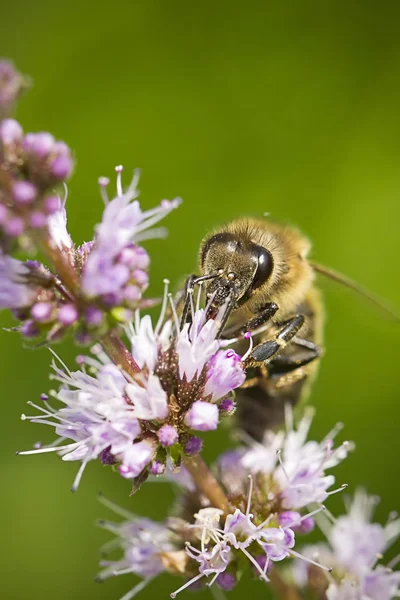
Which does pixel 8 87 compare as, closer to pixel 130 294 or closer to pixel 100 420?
pixel 130 294

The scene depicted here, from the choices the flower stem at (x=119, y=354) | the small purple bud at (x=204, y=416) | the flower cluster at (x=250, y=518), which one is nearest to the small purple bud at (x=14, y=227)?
the flower stem at (x=119, y=354)

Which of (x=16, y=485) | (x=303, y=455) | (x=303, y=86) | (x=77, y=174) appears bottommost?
(x=16, y=485)

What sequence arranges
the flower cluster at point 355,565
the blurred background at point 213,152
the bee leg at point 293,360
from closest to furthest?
the flower cluster at point 355,565 → the bee leg at point 293,360 → the blurred background at point 213,152

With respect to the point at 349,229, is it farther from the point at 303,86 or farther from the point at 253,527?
the point at 253,527

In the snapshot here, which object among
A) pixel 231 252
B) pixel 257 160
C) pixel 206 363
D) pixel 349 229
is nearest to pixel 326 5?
pixel 257 160

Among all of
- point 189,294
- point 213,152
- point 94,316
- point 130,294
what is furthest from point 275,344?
point 213,152

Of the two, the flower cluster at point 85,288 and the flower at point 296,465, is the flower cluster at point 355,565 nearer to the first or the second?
the flower at point 296,465
